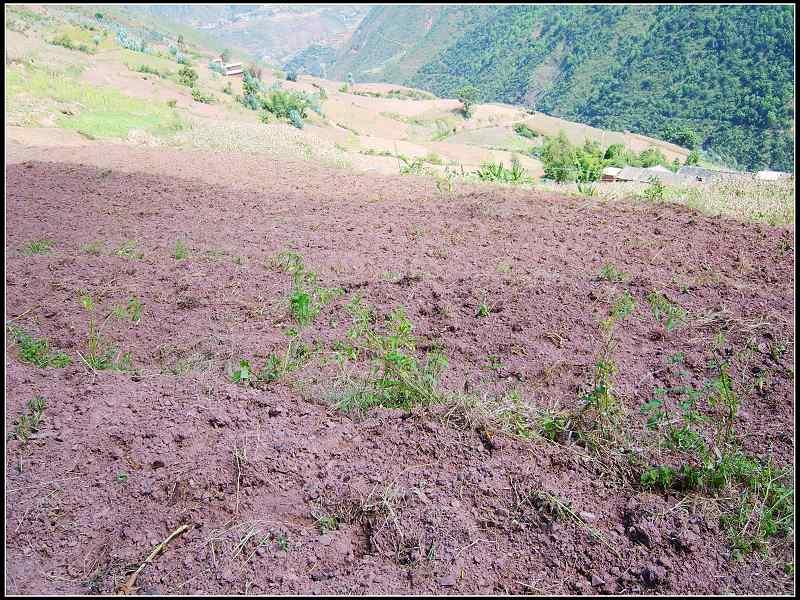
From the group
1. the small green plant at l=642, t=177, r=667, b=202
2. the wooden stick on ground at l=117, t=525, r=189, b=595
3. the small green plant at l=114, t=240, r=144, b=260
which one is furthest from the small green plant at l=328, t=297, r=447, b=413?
the small green plant at l=642, t=177, r=667, b=202

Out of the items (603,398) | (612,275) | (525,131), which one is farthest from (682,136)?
(603,398)

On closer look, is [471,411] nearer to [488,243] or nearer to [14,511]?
[14,511]

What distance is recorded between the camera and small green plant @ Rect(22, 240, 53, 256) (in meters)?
5.71

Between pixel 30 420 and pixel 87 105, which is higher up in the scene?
pixel 87 105

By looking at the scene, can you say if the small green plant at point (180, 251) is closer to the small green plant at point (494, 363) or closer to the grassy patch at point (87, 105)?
the small green plant at point (494, 363)

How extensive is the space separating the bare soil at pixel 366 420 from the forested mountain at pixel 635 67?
6714cm

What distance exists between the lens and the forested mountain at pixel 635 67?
66500 mm

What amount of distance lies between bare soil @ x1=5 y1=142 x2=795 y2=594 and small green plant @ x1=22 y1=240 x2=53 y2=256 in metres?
0.10

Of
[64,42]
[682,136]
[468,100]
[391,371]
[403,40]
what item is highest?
[403,40]

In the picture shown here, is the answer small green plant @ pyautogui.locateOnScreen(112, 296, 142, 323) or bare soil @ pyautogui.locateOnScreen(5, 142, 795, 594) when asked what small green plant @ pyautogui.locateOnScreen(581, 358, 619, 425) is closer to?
bare soil @ pyautogui.locateOnScreen(5, 142, 795, 594)

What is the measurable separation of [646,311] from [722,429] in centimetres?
157

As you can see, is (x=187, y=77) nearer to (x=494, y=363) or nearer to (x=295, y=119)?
(x=295, y=119)

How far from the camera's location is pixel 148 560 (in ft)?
6.83

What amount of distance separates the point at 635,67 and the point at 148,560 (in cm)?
11201
